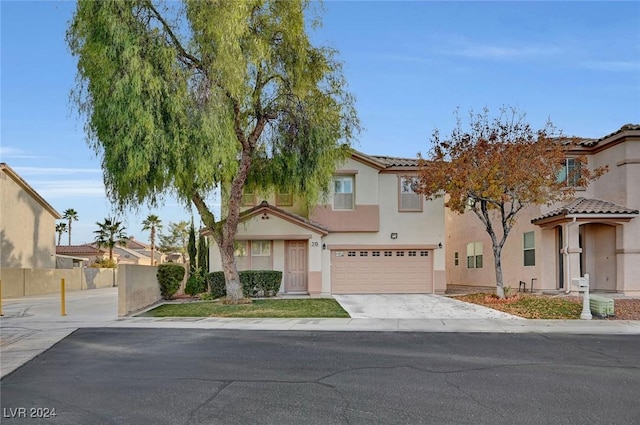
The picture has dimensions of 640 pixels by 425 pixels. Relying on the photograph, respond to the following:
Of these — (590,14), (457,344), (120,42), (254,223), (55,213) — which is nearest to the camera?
(457,344)

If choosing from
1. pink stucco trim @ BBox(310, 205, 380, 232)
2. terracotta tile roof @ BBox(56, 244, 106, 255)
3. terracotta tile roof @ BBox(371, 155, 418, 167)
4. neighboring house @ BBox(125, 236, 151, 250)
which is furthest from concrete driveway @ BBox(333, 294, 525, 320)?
neighboring house @ BBox(125, 236, 151, 250)

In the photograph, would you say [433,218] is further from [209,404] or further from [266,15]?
[209,404]

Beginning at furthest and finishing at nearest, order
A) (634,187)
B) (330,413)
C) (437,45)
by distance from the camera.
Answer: (634,187), (437,45), (330,413)

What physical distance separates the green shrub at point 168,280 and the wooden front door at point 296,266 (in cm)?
480

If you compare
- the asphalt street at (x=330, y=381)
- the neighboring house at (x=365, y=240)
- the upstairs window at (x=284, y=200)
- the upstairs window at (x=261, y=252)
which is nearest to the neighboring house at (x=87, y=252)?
the upstairs window at (x=261, y=252)

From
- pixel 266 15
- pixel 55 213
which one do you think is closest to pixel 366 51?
pixel 266 15

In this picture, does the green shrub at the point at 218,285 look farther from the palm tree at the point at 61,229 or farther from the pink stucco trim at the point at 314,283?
the palm tree at the point at 61,229

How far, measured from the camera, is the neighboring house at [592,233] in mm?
20359

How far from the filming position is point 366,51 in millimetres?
18578

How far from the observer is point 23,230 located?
31.5 m

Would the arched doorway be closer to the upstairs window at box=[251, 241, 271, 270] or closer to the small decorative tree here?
the small decorative tree

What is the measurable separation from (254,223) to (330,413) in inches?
687

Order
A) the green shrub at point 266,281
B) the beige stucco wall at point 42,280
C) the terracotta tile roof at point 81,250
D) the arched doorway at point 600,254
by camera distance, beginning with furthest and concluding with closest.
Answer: the terracotta tile roof at point 81,250, the beige stucco wall at point 42,280, the green shrub at point 266,281, the arched doorway at point 600,254

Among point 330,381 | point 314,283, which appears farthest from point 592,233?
point 330,381
